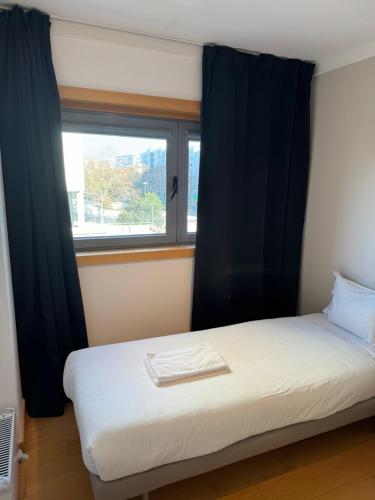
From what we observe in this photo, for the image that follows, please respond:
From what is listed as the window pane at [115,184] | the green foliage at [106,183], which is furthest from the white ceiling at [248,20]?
the green foliage at [106,183]

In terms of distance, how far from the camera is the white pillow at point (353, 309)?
219cm

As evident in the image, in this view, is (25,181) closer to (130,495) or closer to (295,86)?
(130,495)

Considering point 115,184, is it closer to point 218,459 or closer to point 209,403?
point 209,403

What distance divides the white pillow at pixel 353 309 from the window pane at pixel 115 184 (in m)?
1.41

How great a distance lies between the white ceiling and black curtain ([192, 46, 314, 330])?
208 mm

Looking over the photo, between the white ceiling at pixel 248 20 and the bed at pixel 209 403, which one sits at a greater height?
the white ceiling at pixel 248 20

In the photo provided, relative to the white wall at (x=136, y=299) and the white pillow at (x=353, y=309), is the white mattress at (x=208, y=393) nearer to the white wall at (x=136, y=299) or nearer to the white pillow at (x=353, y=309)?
the white pillow at (x=353, y=309)

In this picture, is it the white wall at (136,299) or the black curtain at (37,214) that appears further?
the white wall at (136,299)

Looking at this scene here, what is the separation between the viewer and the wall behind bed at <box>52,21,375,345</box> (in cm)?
212

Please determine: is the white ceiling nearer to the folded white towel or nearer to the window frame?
the window frame

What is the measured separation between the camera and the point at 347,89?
2.48 metres

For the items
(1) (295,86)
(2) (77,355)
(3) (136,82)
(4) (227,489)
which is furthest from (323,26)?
(4) (227,489)

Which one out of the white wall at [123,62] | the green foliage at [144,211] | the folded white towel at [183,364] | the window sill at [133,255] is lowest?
the folded white towel at [183,364]

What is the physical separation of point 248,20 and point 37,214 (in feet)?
5.57
